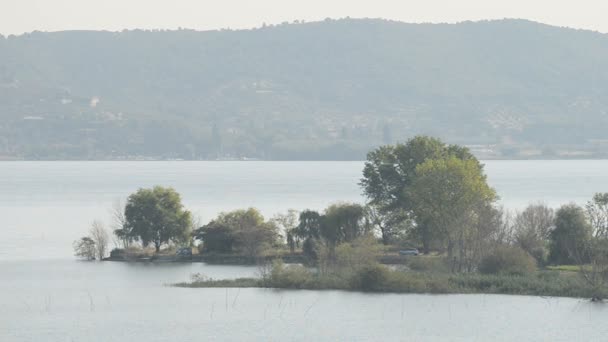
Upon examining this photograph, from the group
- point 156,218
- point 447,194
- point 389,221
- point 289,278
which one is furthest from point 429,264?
point 156,218

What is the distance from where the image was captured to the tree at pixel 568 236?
70.7 m

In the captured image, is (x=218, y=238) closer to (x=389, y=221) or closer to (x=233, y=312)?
(x=389, y=221)

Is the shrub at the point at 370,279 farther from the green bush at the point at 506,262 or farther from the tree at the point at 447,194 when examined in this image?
the tree at the point at 447,194

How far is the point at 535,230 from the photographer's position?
245 feet

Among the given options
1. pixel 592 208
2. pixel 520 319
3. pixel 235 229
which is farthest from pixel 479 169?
pixel 520 319

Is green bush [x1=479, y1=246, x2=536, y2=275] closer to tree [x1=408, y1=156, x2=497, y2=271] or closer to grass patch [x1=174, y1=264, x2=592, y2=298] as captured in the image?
grass patch [x1=174, y1=264, x2=592, y2=298]

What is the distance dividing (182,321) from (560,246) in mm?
25158

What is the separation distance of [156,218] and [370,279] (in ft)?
84.0

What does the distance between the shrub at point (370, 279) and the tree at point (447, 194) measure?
9.58 m

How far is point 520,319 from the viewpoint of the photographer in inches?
2157

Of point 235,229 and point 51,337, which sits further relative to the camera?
point 235,229

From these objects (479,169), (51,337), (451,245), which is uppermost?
(479,169)

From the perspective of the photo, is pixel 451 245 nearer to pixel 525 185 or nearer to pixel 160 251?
pixel 160 251

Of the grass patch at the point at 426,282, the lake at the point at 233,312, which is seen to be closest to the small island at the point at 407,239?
the grass patch at the point at 426,282
